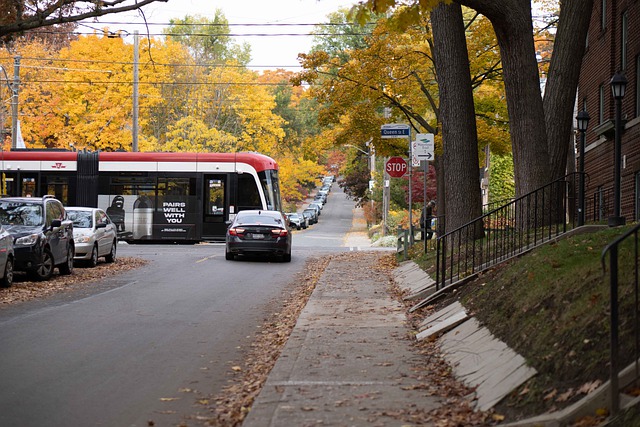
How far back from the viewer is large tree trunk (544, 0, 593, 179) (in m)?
17.4

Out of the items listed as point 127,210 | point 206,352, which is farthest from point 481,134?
point 206,352

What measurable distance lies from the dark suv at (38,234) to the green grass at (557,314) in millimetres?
10515

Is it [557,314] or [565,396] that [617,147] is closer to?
[557,314]

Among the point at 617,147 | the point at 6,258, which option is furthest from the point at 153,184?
the point at 617,147

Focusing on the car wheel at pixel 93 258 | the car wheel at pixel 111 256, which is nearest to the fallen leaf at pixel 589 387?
the car wheel at pixel 93 258

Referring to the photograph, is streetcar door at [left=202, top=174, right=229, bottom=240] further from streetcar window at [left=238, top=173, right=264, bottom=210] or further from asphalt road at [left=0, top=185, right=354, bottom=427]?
asphalt road at [left=0, top=185, right=354, bottom=427]

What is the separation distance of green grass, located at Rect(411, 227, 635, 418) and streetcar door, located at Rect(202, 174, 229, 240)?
25.0m

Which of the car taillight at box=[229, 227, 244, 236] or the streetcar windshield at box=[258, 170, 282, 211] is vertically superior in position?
the streetcar windshield at box=[258, 170, 282, 211]

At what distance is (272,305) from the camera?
15.9 metres

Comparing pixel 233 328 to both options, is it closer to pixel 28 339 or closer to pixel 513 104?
pixel 28 339

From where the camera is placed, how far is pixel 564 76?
17.7 m

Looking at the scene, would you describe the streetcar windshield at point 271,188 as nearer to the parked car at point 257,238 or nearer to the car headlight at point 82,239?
the parked car at point 257,238

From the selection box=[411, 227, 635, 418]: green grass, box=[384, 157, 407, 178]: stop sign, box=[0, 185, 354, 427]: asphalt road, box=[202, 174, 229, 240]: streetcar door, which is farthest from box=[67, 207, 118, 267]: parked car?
box=[411, 227, 635, 418]: green grass

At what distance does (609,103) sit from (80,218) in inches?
607
